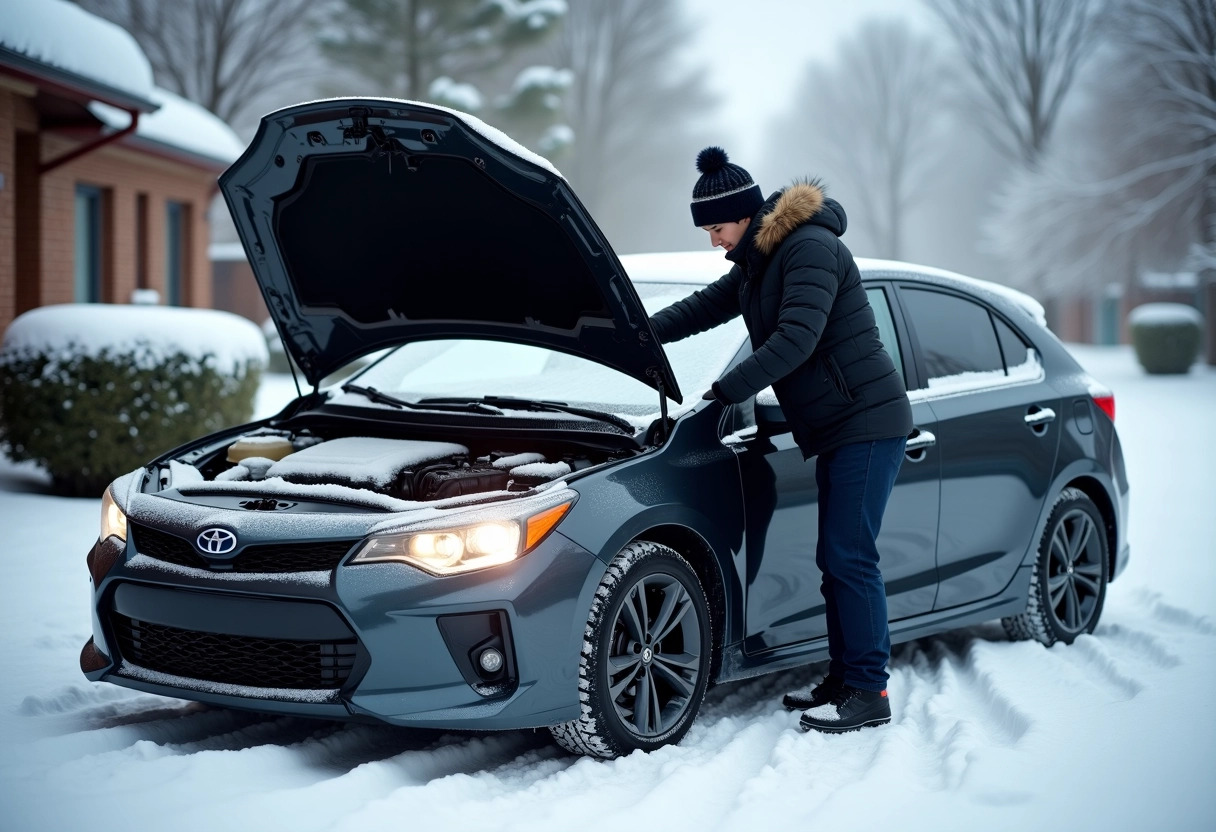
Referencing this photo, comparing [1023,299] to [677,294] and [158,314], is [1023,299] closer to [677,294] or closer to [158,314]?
[677,294]

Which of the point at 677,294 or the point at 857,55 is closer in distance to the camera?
the point at 677,294

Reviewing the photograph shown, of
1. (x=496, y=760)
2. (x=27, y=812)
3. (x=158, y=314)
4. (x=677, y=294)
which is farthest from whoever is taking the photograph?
(x=158, y=314)

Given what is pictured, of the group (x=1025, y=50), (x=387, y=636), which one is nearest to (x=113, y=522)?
(x=387, y=636)

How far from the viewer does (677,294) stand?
→ 5.07m

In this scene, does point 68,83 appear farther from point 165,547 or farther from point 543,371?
point 165,547

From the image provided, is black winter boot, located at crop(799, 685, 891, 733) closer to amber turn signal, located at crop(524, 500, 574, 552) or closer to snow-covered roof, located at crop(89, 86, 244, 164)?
amber turn signal, located at crop(524, 500, 574, 552)

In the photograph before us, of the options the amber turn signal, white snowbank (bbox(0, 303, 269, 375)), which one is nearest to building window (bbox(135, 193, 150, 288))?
white snowbank (bbox(0, 303, 269, 375))

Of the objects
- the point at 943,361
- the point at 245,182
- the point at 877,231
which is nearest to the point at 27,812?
the point at 245,182

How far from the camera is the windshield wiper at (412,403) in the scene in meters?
4.73

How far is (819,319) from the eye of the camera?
14.1ft

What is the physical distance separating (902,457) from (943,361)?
875mm

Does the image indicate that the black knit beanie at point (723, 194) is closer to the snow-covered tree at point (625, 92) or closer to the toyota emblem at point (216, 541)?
the toyota emblem at point (216, 541)

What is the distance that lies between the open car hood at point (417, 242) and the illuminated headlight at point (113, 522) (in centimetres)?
113

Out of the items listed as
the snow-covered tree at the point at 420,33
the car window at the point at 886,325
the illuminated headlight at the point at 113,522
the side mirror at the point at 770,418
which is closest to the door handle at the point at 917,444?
the car window at the point at 886,325
